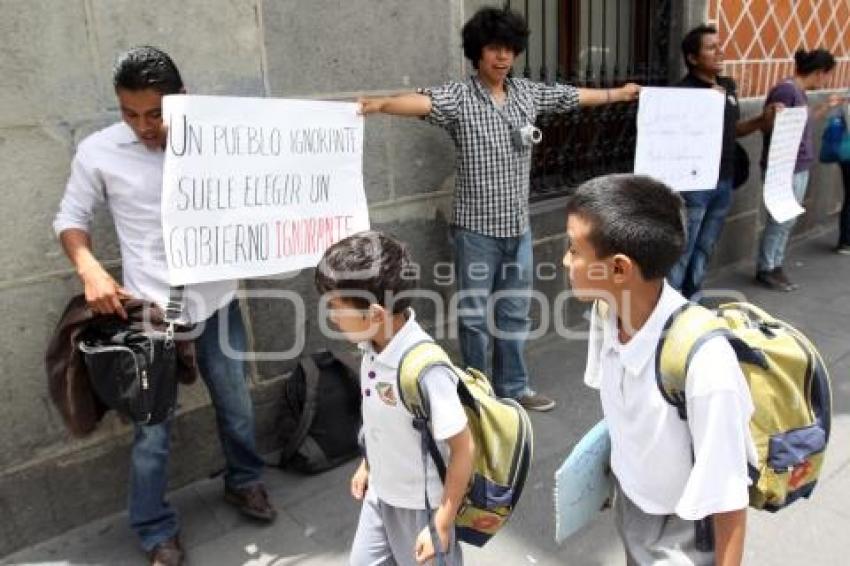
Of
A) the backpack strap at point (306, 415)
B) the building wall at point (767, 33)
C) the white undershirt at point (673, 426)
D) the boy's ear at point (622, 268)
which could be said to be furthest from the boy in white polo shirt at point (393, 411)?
the building wall at point (767, 33)

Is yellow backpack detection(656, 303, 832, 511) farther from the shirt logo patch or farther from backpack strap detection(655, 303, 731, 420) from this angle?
the shirt logo patch

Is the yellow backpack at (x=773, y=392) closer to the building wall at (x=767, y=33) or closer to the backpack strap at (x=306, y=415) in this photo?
the backpack strap at (x=306, y=415)

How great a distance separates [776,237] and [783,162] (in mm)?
689

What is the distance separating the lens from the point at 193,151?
2385mm

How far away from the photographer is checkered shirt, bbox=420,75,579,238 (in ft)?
10.7

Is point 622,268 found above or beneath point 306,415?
above

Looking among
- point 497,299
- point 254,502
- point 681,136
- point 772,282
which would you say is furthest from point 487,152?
point 772,282

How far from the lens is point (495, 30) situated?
3193 millimetres

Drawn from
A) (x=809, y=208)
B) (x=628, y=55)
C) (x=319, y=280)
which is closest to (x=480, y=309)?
(x=319, y=280)

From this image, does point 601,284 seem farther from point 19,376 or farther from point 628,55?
point 628,55

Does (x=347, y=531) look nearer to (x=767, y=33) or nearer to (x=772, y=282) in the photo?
(x=772, y=282)

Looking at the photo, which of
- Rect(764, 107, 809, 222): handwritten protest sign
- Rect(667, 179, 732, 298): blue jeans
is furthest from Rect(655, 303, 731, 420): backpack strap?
Rect(764, 107, 809, 222): handwritten protest sign

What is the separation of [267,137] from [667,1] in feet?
12.6

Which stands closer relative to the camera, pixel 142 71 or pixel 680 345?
pixel 680 345
